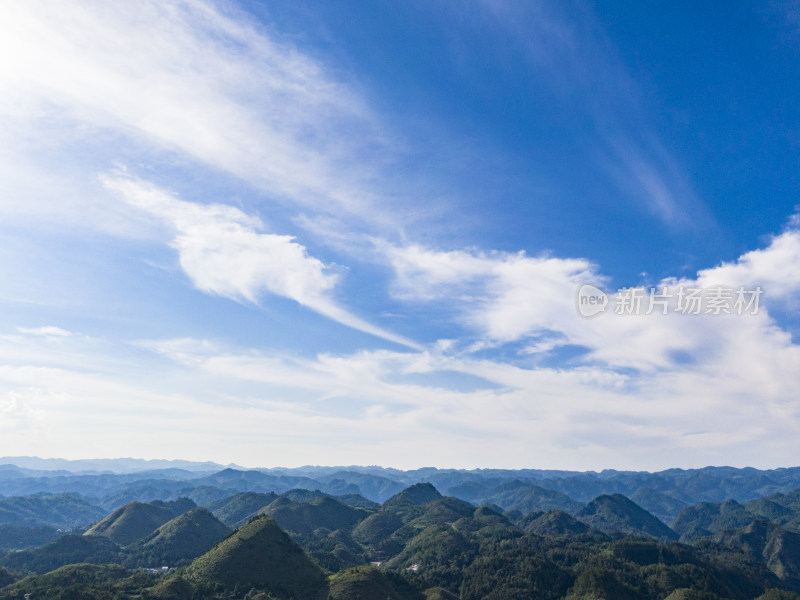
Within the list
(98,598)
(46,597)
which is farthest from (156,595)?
(46,597)

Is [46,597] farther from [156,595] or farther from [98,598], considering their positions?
[156,595]
